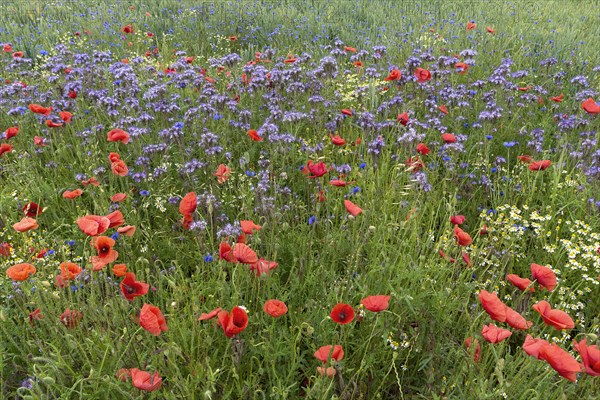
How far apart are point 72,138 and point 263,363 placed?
2420 millimetres

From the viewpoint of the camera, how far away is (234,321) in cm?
165

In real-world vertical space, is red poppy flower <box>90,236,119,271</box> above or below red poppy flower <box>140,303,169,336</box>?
above

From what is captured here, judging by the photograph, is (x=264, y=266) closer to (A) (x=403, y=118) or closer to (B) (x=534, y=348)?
(B) (x=534, y=348)

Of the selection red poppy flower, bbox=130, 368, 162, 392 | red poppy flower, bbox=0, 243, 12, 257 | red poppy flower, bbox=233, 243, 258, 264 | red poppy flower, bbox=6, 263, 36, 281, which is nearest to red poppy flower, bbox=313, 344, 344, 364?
red poppy flower, bbox=233, 243, 258, 264

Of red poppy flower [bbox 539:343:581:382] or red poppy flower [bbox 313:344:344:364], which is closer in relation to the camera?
red poppy flower [bbox 539:343:581:382]

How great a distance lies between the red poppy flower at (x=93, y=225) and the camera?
174cm

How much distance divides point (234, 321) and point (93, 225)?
2.01 feet

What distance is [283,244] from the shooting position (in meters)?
2.71

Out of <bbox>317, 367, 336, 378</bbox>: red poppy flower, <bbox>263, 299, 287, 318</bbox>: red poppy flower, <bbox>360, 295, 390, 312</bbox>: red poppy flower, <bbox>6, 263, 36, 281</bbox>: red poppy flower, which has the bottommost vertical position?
<bbox>317, 367, 336, 378</bbox>: red poppy flower

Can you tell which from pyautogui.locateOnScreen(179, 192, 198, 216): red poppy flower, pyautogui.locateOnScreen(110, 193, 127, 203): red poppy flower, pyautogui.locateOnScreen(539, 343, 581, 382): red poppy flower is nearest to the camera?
pyautogui.locateOnScreen(539, 343, 581, 382): red poppy flower

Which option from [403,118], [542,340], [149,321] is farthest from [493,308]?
[403,118]

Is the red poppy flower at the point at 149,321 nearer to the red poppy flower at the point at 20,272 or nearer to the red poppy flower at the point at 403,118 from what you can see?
the red poppy flower at the point at 20,272

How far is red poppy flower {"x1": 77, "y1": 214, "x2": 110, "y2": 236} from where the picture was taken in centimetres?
174

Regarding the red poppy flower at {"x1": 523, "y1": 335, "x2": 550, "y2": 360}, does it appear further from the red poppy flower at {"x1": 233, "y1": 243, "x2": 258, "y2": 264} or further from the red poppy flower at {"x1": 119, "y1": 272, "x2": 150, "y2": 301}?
the red poppy flower at {"x1": 119, "y1": 272, "x2": 150, "y2": 301}
